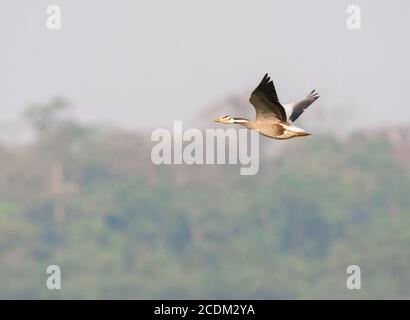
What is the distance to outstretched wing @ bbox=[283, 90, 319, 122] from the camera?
14.4 m

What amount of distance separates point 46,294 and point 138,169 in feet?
28.7

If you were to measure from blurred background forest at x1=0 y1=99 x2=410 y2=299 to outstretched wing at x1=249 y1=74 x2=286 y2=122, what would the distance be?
2870 centimetres

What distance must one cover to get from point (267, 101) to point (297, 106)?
160 cm

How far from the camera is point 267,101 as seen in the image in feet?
42.6

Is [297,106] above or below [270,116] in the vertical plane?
above
